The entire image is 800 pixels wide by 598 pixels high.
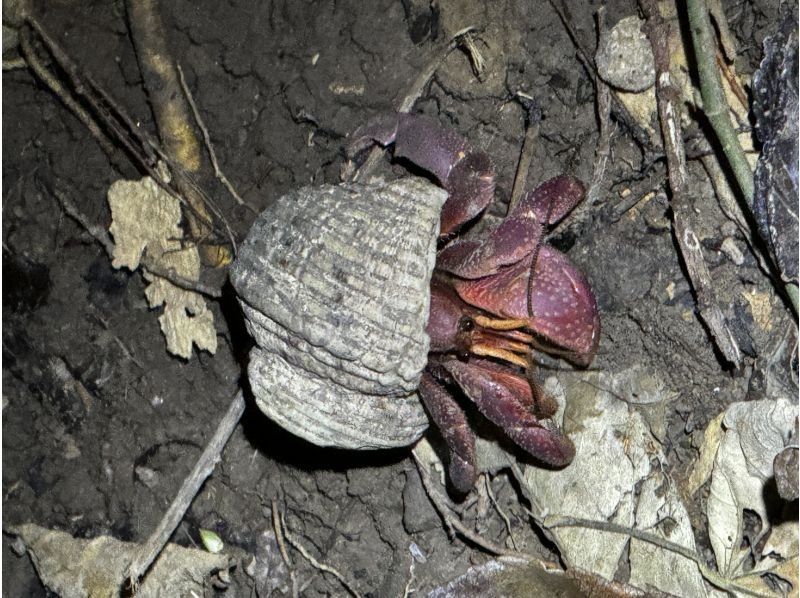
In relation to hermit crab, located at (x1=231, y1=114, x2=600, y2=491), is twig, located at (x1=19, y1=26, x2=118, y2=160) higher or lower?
higher

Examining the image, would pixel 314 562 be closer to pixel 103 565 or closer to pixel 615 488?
pixel 103 565

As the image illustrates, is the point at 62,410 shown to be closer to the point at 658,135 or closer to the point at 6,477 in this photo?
the point at 6,477

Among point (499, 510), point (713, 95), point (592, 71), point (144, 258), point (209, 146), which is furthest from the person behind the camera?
point (144, 258)

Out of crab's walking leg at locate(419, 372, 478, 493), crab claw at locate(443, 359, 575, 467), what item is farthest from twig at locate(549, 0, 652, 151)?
crab's walking leg at locate(419, 372, 478, 493)

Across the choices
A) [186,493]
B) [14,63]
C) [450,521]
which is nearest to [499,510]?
[450,521]

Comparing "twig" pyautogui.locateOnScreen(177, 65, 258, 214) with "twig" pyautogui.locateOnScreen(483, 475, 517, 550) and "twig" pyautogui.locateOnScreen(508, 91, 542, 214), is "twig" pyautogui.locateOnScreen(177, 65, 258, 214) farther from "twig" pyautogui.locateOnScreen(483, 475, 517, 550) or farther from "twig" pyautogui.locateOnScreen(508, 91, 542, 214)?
"twig" pyautogui.locateOnScreen(483, 475, 517, 550)

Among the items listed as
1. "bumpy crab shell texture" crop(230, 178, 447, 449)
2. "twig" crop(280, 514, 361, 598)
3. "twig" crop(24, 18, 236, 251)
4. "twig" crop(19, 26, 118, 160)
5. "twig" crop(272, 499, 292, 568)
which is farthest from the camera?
"twig" crop(19, 26, 118, 160)

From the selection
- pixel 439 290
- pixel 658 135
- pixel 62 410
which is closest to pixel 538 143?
pixel 658 135
